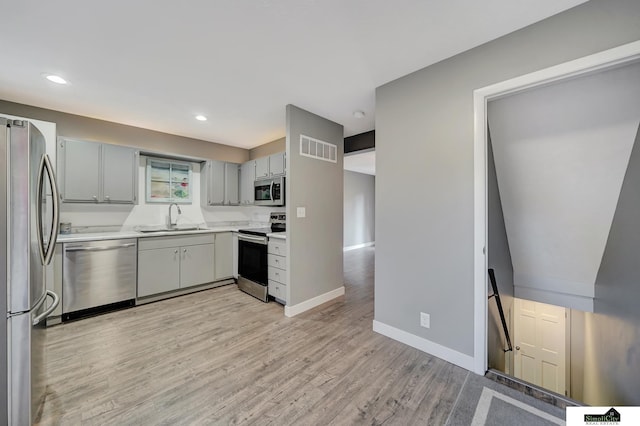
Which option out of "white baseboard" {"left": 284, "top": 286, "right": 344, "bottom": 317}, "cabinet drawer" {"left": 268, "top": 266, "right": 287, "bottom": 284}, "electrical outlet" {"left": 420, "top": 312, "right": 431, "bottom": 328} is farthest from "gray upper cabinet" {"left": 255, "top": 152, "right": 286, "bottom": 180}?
"electrical outlet" {"left": 420, "top": 312, "right": 431, "bottom": 328}

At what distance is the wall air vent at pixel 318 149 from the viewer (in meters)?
3.14

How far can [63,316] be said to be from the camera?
275cm

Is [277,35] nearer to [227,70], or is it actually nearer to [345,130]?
[227,70]

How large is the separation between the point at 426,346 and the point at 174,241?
3510 mm

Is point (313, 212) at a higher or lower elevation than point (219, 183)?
lower

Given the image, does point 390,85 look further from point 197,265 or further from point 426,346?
point 197,265

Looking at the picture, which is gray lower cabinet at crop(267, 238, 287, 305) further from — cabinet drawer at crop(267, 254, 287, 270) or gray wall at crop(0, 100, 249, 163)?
gray wall at crop(0, 100, 249, 163)

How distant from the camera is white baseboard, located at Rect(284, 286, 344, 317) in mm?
2951

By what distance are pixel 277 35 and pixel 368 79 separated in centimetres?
102

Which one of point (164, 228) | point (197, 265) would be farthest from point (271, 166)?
point (164, 228)

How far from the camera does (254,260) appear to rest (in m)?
3.62

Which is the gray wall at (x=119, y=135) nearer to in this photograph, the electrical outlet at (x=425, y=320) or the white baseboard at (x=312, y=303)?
the white baseboard at (x=312, y=303)

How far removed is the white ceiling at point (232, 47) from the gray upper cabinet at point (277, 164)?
91 centimetres

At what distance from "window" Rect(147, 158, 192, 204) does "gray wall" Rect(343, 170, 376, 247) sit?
4.65 metres
